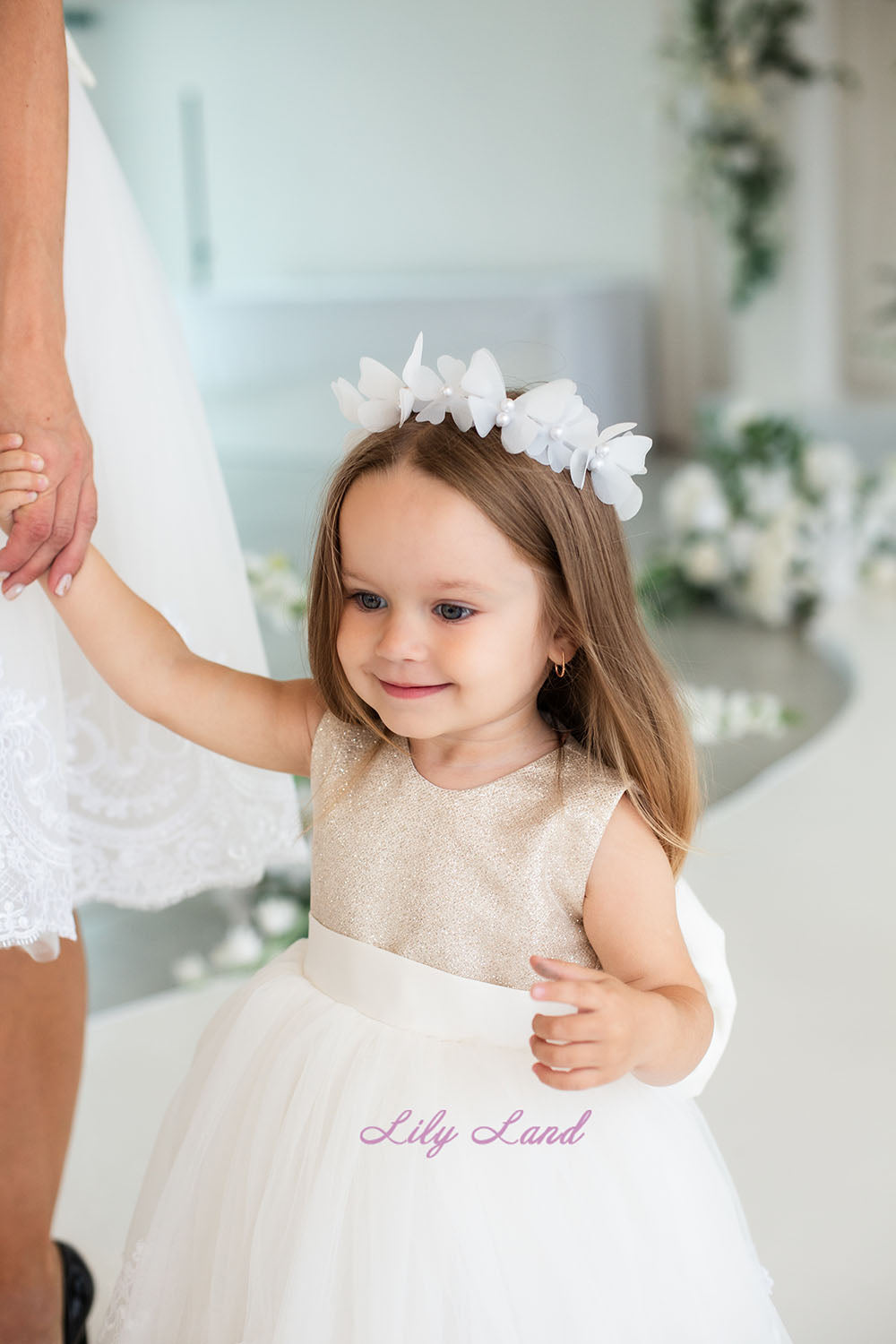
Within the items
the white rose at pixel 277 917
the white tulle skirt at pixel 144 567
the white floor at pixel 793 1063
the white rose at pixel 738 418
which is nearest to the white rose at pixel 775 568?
the white rose at pixel 738 418

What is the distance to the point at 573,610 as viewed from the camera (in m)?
1.16

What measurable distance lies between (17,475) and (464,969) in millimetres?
542

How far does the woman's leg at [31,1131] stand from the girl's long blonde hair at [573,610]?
445mm

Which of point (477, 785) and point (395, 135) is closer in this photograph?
point (477, 785)

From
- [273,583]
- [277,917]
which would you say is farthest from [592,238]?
[277,917]

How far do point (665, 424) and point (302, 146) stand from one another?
118 inches

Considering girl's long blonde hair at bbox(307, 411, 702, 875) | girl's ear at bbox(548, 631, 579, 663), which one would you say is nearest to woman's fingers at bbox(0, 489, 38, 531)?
girl's long blonde hair at bbox(307, 411, 702, 875)

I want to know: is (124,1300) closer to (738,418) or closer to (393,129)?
(738,418)

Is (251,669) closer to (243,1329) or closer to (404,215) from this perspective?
(243,1329)

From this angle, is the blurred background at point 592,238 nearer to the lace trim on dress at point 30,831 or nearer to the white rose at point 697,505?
the white rose at point 697,505

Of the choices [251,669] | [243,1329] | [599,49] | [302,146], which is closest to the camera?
[243,1329]

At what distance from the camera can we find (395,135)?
903 centimetres

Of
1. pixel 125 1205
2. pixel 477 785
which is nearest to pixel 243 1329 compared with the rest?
pixel 477 785

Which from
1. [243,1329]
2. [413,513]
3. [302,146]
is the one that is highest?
[302,146]
